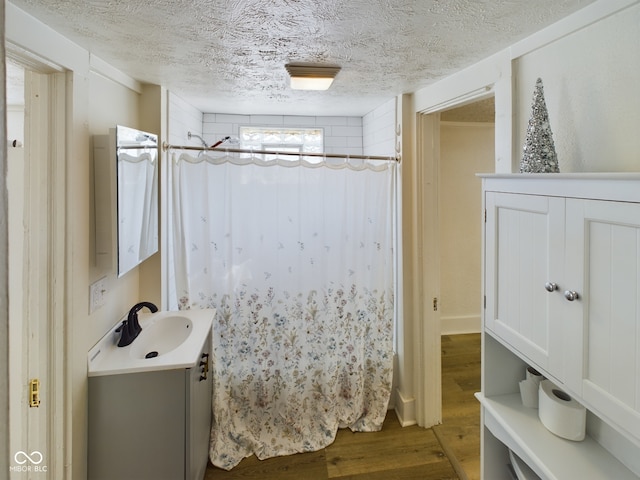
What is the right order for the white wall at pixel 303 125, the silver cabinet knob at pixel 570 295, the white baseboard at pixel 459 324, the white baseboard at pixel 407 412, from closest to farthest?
the silver cabinet knob at pixel 570 295 → the white baseboard at pixel 407 412 → the white wall at pixel 303 125 → the white baseboard at pixel 459 324

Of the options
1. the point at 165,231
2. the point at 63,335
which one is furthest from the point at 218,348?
the point at 63,335

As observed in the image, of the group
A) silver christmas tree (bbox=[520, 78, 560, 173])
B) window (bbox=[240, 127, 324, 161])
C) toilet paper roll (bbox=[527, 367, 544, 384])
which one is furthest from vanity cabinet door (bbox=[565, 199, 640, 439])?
window (bbox=[240, 127, 324, 161])

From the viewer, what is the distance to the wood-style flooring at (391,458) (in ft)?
6.53

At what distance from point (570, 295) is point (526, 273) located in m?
0.19

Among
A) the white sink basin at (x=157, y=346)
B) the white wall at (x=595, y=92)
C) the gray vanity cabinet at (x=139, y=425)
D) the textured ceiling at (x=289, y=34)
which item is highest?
the textured ceiling at (x=289, y=34)

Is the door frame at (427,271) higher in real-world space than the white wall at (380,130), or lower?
lower

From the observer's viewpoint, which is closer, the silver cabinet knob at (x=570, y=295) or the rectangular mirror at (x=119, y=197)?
the silver cabinet knob at (x=570, y=295)

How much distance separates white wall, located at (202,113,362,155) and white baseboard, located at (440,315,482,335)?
216cm

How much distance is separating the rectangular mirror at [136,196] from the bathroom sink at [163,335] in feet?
1.31

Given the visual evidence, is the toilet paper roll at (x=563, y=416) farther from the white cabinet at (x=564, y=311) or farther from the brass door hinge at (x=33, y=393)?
the brass door hinge at (x=33, y=393)

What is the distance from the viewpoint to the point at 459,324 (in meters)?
3.98

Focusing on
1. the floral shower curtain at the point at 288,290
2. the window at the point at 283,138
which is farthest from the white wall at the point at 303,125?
the floral shower curtain at the point at 288,290

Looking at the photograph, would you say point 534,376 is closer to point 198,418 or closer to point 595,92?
point 595,92

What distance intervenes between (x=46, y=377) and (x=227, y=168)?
135cm
